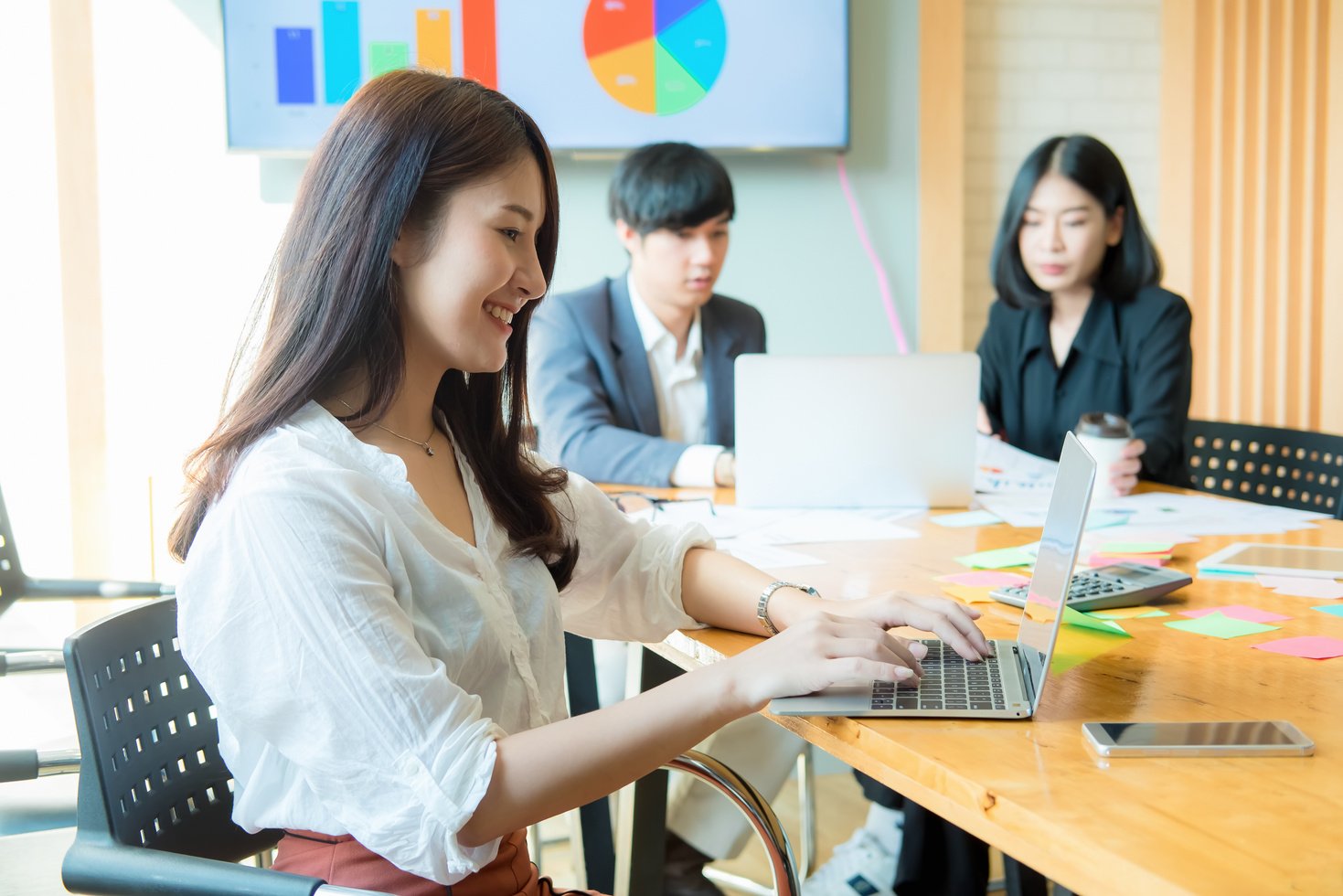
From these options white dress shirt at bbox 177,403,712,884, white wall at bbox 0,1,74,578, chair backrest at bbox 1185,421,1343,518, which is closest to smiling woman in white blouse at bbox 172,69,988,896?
white dress shirt at bbox 177,403,712,884

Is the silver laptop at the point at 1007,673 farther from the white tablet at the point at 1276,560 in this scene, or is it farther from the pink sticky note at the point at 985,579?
the white tablet at the point at 1276,560

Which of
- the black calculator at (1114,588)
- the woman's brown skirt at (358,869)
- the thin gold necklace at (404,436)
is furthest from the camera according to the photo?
the black calculator at (1114,588)

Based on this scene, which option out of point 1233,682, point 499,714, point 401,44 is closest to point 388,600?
point 499,714

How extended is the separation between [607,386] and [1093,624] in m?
1.48

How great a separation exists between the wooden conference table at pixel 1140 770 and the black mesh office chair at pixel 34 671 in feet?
2.61

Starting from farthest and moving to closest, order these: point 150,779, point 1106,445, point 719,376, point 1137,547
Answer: point 719,376 < point 1106,445 < point 1137,547 < point 150,779

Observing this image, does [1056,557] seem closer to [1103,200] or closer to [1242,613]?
[1242,613]

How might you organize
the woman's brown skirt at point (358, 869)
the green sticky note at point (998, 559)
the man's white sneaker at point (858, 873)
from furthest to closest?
the man's white sneaker at point (858, 873) → the green sticky note at point (998, 559) → the woman's brown skirt at point (358, 869)

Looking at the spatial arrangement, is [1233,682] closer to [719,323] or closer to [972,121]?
[719,323]

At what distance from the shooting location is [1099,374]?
2.67 metres

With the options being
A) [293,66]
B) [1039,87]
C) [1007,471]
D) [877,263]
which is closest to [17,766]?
[1007,471]

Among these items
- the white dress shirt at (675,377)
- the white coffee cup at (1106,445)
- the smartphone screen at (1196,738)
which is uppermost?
the white dress shirt at (675,377)

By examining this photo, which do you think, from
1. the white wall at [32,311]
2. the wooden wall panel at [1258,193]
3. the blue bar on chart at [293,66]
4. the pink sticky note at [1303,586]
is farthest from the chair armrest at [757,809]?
the wooden wall panel at [1258,193]

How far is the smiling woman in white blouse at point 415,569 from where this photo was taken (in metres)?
0.91
